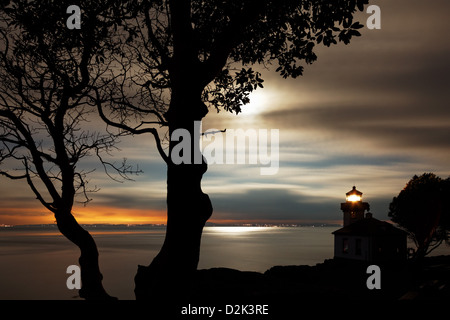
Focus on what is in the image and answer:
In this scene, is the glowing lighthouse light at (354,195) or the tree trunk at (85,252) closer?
the tree trunk at (85,252)

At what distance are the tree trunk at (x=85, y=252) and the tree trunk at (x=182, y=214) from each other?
7.52ft

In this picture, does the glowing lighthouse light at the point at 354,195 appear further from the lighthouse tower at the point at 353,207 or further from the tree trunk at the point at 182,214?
the tree trunk at the point at 182,214

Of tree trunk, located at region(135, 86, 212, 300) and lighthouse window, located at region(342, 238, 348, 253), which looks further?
lighthouse window, located at region(342, 238, 348, 253)

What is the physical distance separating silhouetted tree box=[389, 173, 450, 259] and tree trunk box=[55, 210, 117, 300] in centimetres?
3981

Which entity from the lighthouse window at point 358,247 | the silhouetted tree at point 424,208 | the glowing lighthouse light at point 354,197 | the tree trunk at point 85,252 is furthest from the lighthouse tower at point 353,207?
the tree trunk at point 85,252

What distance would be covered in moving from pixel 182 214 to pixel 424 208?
43.5 m

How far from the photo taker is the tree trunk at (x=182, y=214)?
731cm

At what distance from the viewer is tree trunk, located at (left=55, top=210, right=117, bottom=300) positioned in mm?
9055

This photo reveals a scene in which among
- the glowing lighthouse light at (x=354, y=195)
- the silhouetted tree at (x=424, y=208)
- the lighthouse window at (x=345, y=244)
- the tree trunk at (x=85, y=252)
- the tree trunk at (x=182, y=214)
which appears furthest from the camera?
Answer: the silhouetted tree at (x=424, y=208)

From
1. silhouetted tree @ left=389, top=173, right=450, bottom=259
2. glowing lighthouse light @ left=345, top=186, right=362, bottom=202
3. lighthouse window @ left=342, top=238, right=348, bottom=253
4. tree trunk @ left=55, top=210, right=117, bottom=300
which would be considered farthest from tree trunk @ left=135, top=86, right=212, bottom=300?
silhouetted tree @ left=389, top=173, right=450, bottom=259

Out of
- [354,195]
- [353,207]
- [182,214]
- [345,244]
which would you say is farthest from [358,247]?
[182,214]

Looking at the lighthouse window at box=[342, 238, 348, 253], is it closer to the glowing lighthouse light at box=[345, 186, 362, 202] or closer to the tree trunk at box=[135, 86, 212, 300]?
the glowing lighthouse light at box=[345, 186, 362, 202]

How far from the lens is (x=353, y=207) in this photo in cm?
3388

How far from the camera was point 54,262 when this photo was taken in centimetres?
11375
